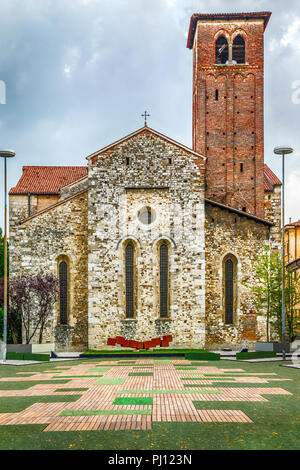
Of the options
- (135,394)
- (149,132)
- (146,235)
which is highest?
(149,132)

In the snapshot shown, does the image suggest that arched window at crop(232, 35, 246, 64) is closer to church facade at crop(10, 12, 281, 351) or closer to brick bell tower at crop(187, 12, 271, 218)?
brick bell tower at crop(187, 12, 271, 218)

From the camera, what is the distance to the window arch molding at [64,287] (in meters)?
32.4

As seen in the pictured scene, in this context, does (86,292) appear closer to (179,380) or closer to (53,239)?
(53,239)

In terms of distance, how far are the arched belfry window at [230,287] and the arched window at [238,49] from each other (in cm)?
1683

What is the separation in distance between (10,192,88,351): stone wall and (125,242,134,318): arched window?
2.94m

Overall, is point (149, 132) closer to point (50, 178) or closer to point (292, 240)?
point (50, 178)

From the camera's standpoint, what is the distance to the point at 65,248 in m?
32.6

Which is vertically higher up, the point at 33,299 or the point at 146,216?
the point at 146,216

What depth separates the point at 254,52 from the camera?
126 feet

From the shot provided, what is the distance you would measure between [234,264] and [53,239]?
1243cm

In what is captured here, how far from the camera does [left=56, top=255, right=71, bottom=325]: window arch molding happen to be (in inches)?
1276

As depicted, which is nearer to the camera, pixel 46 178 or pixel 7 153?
pixel 7 153

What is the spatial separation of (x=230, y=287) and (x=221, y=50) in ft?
63.6

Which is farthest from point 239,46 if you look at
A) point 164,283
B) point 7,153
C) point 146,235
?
point 7,153
